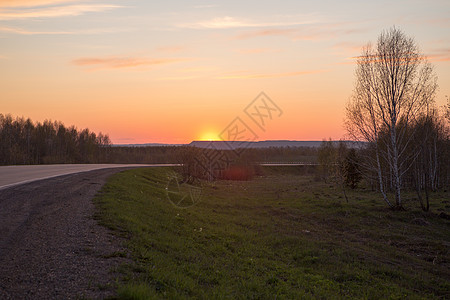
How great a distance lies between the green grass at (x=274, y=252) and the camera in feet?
27.6

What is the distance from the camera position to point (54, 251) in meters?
8.08

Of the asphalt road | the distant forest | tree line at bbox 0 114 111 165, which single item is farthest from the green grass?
tree line at bbox 0 114 111 165

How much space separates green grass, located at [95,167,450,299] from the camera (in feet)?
27.6

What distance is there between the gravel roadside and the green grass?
611 millimetres

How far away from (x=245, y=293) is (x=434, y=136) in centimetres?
4299

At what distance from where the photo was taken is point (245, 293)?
26.8 ft

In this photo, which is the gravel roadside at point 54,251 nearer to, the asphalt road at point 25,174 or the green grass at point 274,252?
the green grass at point 274,252

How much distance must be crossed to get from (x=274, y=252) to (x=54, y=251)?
28.2 feet

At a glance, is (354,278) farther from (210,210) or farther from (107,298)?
(210,210)

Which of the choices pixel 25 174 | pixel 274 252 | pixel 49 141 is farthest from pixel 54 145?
pixel 274 252

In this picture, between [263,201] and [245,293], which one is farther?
[263,201]

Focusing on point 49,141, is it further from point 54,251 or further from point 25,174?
point 54,251

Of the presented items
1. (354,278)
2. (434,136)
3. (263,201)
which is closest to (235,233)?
(354,278)

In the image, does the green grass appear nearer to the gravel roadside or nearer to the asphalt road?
the gravel roadside
